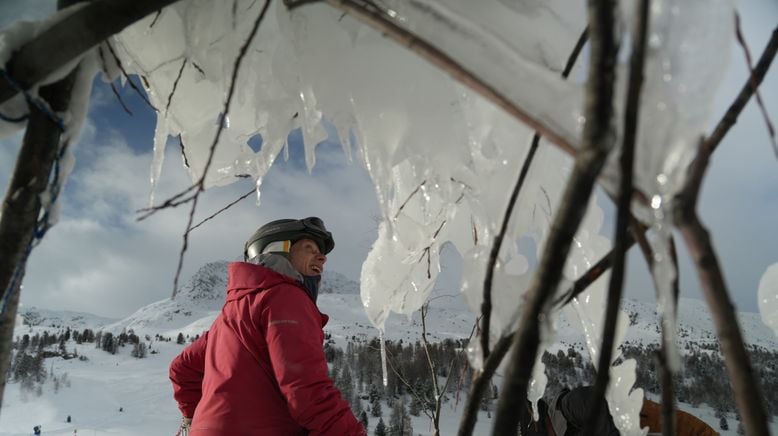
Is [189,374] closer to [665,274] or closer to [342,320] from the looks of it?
[665,274]

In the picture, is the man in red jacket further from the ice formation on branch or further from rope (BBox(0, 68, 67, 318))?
rope (BBox(0, 68, 67, 318))

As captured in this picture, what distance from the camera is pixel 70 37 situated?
817 mm

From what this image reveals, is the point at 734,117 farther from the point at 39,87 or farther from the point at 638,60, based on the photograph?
the point at 39,87

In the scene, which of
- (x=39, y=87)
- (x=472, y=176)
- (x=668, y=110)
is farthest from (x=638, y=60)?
(x=39, y=87)

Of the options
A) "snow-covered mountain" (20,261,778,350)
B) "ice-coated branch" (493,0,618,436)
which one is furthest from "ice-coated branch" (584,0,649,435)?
"snow-covered mountain" (20,261,778,350)

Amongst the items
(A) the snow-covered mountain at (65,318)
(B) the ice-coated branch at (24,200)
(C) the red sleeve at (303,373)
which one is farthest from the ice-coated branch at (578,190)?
(A) the snow-covered mountain at (65,318)

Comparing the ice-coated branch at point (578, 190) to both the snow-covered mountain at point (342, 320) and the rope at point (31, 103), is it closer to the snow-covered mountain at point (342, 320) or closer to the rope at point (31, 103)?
the rope at point (31, 103)

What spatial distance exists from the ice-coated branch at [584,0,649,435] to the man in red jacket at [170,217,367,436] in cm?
147

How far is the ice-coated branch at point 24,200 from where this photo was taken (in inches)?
33.2

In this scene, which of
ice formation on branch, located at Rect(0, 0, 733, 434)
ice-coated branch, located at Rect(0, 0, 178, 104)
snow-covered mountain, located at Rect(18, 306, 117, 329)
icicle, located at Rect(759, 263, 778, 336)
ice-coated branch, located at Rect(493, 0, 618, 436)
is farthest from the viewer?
snow-covered mountain, located at Rect(18, 306, 117, 329)

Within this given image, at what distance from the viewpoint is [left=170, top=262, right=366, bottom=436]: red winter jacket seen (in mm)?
1682

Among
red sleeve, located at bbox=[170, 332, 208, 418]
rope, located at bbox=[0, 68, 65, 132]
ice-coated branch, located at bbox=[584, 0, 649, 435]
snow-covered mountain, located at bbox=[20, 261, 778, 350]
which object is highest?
snow-covered mountain, located at bbox=[20, 261, 778, 350]

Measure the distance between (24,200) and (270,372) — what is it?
1217 millimetres

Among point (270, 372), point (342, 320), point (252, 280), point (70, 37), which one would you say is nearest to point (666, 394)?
point (70, 37)
